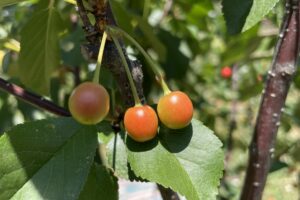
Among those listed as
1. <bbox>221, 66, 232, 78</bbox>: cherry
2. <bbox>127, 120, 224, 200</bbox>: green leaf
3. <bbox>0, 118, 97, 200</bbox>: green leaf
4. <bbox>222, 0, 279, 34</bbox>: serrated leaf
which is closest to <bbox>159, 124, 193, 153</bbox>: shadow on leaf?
<bbox>127, 120, 224, 200</bbox>: green leaf

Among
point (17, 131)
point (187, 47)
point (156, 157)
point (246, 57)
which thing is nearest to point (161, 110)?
point (156, 157)

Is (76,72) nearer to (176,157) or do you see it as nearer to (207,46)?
(176,157)

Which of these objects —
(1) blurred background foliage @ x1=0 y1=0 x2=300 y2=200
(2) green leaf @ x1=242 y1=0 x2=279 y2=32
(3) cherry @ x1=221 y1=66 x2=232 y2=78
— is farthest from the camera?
(3) cherry @ x1=221 y1=66 x2=232 y2=78

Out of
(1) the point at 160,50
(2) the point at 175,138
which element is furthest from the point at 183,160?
(1) the point at 160,50

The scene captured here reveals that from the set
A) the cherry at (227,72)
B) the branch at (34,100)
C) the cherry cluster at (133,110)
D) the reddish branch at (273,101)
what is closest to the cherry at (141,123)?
the cherry cluster at (133,110)

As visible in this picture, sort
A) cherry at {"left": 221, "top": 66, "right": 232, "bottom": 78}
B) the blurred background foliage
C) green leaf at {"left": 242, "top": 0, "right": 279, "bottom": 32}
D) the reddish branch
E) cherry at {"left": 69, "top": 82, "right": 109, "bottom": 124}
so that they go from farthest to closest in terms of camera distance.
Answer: cherry at {"left": 221, "top": 66, "right": 232, "bottom": 78}, the blurred background foliage, the reddish branch, green leaf at {"left": 242, "top": 0, "right": 279, "bottom": 32}, cherry at {"left": 69, "top": 82, "right": 109, "bottom": 124}

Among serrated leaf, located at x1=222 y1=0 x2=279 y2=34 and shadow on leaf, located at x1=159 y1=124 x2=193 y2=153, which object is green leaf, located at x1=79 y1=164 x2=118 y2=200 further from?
serrated leaf, located at x1=222 y1=0 x2=279 y2=34
